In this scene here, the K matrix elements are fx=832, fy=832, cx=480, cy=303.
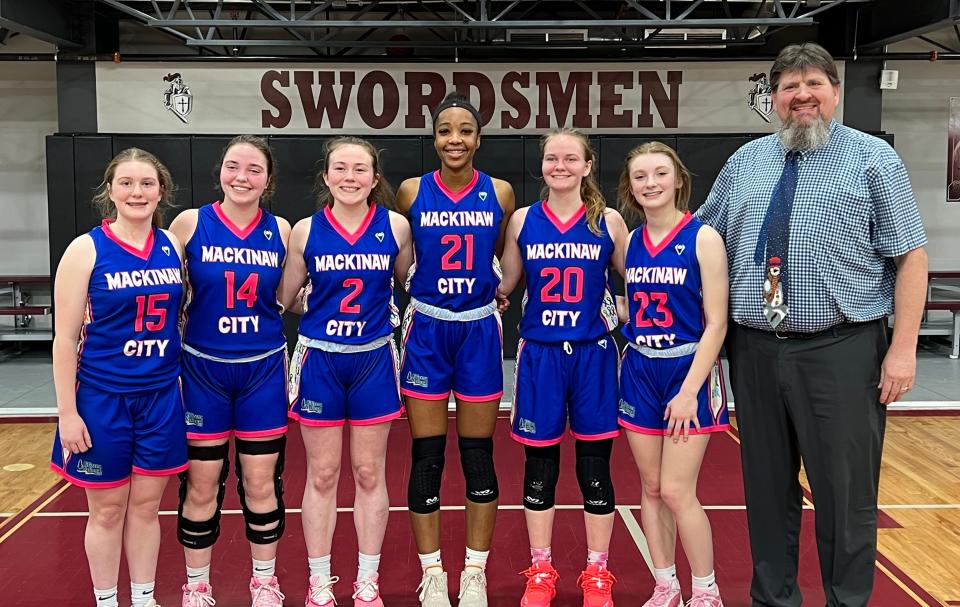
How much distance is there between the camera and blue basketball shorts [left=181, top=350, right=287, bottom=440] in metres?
2.94

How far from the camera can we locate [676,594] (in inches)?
121

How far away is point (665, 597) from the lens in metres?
3.05

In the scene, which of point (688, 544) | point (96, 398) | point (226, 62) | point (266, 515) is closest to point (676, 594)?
point (688, 544)

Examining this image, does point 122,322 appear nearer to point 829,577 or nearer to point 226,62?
point 829,577

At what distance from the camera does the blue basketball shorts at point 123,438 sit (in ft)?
8.99

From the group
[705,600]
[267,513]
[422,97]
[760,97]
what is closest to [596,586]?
[705,600]

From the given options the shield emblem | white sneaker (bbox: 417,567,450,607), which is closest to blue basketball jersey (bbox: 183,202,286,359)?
white sneaker (bbox: 417,567,450,607)

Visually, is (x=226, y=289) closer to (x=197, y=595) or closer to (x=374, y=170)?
(x=374, y=170)

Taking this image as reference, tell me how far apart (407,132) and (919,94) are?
252 inches

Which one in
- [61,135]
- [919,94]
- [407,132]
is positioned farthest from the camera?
[919,94]

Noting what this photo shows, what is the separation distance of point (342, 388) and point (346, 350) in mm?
143

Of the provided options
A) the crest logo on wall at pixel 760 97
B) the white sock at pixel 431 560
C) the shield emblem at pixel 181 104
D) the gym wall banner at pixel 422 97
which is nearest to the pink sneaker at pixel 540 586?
the white sock at pixel 431 560

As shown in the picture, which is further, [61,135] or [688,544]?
[61,135]

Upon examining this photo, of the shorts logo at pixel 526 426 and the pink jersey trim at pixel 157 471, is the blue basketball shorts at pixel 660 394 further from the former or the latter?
the pink jersey trim at pixel 157 471
